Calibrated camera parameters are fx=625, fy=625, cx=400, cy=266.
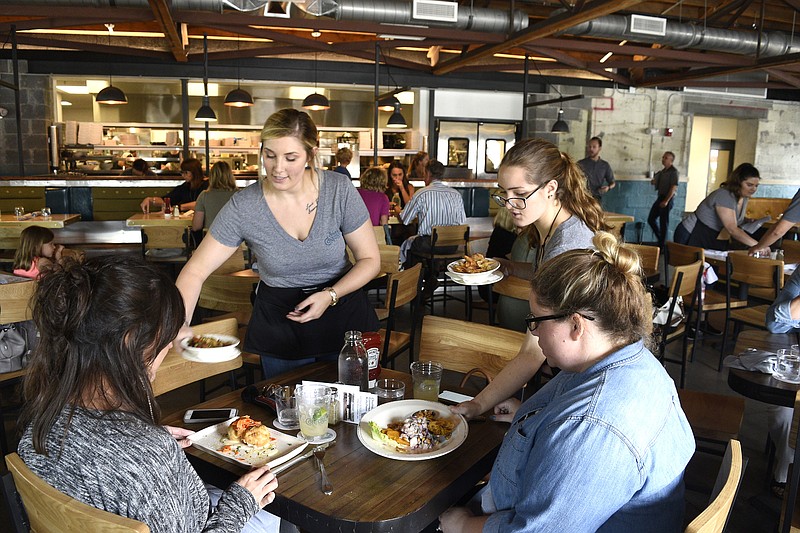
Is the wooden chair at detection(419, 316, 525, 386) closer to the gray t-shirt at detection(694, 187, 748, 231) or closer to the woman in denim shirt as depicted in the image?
the woman in denim shirt

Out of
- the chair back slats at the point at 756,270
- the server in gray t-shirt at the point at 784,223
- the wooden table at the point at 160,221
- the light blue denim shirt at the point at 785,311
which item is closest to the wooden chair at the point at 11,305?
the light blue denim shirt at the point at 785,311

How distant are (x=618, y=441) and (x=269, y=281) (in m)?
1.48

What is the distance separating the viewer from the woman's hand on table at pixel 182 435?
164cm

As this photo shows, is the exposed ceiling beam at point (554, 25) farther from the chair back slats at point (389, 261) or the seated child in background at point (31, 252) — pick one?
the seated child in background at point (31, 252)

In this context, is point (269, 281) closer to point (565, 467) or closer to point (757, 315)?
point (565, 467)

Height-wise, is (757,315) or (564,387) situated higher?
(564,387)

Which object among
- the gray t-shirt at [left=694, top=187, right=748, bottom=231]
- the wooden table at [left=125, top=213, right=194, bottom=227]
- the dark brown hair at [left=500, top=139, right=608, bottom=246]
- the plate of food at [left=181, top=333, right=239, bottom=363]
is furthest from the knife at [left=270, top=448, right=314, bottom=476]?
the wooden table at [left=125, top=213, right=194, bottom=227]

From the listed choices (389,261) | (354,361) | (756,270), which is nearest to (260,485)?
(354,361)

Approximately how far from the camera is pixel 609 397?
4.03 feet

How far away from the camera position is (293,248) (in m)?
2.26

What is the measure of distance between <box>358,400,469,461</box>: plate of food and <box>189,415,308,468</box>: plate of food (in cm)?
19

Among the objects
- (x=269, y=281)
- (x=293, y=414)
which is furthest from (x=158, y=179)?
(x=293, y=414)

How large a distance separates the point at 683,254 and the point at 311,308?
3.86m

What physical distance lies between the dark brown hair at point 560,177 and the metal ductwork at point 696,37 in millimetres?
6288
